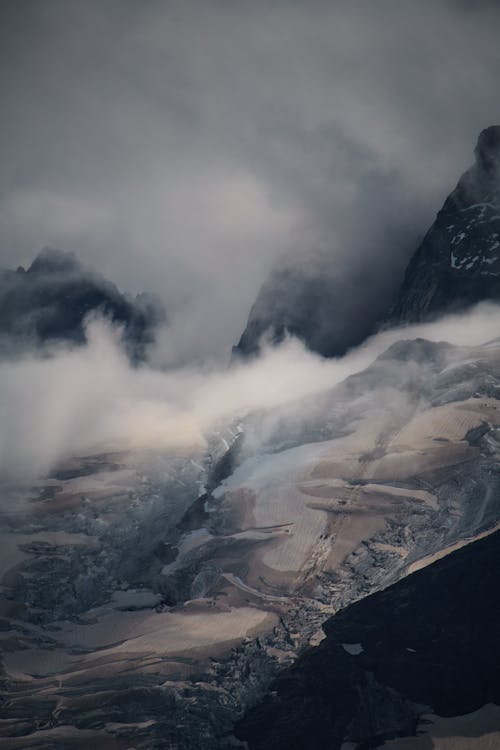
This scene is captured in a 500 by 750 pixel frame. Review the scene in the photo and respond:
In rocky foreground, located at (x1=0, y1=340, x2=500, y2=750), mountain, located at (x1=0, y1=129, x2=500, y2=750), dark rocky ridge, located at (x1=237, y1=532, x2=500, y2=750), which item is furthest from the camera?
rocky foreground, located at (x1=0, y1=340, x2=500, y2=750)

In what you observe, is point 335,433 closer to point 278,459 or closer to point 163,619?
point 278,459

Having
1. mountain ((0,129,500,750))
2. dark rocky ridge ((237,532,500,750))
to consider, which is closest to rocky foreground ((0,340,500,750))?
mountain ((0,129,500,750))

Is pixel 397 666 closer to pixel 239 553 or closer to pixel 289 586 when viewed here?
pixel 289 586

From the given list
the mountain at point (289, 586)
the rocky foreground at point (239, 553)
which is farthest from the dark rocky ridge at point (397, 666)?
the rocky foreground at point (239, 553)

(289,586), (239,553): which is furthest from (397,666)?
(239,553)

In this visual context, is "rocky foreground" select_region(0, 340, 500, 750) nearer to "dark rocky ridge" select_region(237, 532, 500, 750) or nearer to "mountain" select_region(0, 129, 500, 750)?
"mountain" select_region(0, 129, 500, 750)

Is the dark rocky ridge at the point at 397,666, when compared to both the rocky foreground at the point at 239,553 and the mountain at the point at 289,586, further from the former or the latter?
the rocky foreground at the point at 239,553
